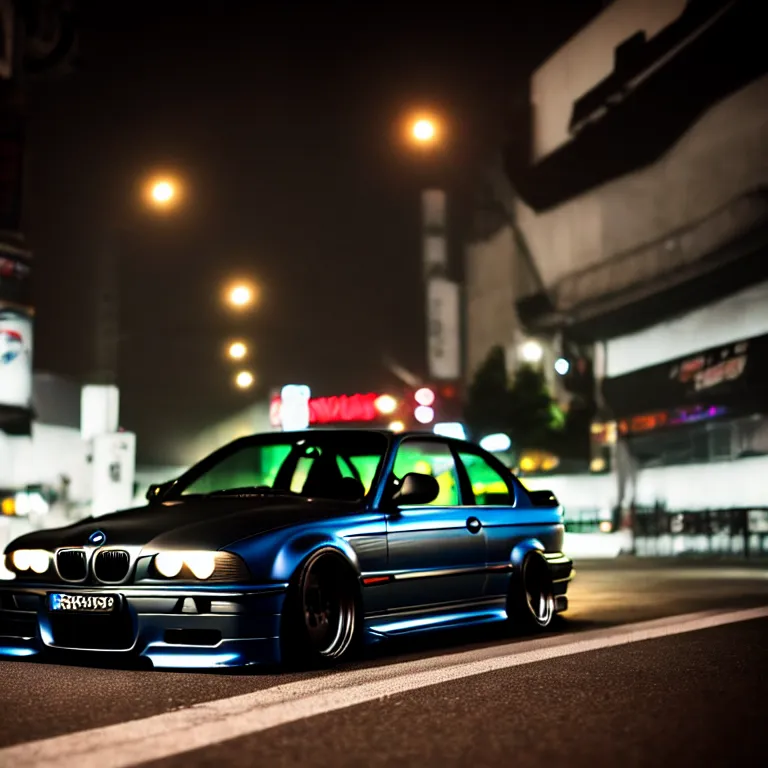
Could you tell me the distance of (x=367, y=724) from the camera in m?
5.64

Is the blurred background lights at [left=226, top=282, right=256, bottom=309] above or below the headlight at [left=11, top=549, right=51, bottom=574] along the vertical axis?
above

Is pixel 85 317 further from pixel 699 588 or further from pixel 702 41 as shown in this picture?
pixel 699 588

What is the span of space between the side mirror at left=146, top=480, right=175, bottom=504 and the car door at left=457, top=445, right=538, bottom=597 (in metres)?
1.96

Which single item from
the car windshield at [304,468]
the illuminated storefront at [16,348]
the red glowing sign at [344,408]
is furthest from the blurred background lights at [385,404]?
the car windshield at [304,468]

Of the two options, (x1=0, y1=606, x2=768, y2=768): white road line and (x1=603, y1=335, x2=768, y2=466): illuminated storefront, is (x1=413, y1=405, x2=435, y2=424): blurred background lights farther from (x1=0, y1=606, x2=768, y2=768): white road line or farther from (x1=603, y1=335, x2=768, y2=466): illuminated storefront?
(x1=0, y1=606, x2=768, y2=768): white road line

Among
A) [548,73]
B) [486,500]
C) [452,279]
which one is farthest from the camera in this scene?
[452,279]

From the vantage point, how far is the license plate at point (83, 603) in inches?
289

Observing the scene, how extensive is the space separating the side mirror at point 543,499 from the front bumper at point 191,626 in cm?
349

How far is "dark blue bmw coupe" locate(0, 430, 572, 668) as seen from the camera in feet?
23.7

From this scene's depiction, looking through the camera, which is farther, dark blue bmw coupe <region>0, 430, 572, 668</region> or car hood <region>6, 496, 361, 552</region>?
car hood <region>6, 496, 361, 552</region>

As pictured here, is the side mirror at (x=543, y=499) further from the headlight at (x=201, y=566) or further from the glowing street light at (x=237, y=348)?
the glowing street light at (x=237, y=348)

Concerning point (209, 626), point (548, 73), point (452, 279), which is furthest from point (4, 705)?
point (452, 279)

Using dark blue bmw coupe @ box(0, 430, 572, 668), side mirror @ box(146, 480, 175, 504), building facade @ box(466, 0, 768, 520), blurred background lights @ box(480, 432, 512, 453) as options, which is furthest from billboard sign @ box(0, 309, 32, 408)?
dark blue bmw coupe @ box(0, 430, 572, 668)

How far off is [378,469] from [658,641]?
218 cm
